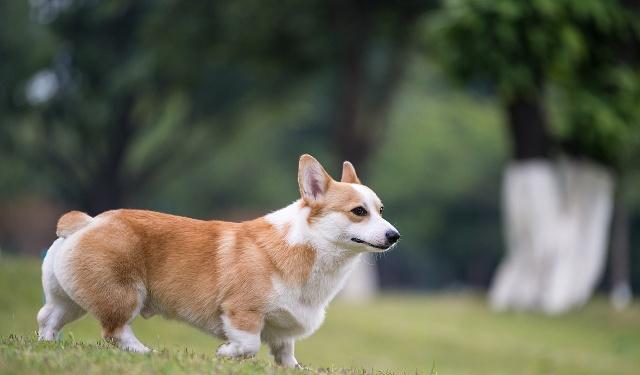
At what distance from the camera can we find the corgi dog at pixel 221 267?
7.62 meters

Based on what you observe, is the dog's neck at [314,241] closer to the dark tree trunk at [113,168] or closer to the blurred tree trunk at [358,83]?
the blurred tree trunk at [358,83]

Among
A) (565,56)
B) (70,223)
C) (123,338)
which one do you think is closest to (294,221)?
(123,338)

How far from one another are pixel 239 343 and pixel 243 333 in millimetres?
81

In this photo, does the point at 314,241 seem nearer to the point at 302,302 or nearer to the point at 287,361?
the point at 302,302

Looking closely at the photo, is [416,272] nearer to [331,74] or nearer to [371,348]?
[331,74]

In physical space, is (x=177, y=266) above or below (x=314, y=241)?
below

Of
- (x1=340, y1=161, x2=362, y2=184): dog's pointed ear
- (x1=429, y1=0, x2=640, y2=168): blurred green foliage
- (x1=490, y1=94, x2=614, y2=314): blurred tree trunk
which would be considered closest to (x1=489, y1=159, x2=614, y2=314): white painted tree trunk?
(x1=490, y1=94, x2=614, y2=314): blurred tree trunk

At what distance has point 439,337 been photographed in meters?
20.2

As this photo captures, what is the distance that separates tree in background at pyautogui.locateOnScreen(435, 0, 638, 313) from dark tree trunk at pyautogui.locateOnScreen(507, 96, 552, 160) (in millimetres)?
23

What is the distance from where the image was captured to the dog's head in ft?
25.4

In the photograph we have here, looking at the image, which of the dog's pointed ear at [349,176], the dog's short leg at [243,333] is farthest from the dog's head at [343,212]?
the dog's short leg at [243,333]

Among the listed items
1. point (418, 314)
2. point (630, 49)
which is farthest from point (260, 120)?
point (630, 49)

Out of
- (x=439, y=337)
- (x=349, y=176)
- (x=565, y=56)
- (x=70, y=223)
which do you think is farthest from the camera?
(x=565, y=56)

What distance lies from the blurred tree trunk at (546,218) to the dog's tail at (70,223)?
1647 centimetres
